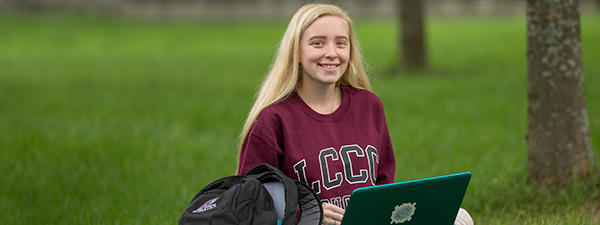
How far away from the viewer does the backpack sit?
2.27 meters

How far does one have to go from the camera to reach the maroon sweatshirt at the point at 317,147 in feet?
8.78

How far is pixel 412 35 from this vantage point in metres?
10.5

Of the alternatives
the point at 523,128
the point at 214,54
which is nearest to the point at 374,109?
the point at 523,128

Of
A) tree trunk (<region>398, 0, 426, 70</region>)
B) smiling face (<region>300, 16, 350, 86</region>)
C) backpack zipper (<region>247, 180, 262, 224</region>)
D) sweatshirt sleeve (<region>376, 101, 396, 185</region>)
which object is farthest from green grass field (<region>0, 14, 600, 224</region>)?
backpack zipper (<region>247, 180, 262, 224</region>)

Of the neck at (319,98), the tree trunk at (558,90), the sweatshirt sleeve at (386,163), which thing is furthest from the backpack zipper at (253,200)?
the tree trunk at (558,90)

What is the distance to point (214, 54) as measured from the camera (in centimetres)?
1555

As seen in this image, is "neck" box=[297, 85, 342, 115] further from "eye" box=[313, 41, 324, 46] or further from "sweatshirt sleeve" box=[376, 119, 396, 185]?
"sweatshirt sleeve" box=[376, 119, 396, 185]

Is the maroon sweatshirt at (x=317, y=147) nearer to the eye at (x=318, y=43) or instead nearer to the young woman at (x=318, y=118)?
the young woman at (x=318, y=118)

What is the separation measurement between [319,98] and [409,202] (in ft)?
2.51

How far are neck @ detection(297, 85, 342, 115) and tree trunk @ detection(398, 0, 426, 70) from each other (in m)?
7.88

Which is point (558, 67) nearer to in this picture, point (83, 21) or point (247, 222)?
point (247, 222)

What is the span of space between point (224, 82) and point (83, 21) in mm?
22353

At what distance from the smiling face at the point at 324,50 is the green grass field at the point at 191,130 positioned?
714 millimetres

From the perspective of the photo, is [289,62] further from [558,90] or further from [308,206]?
[558,90]
